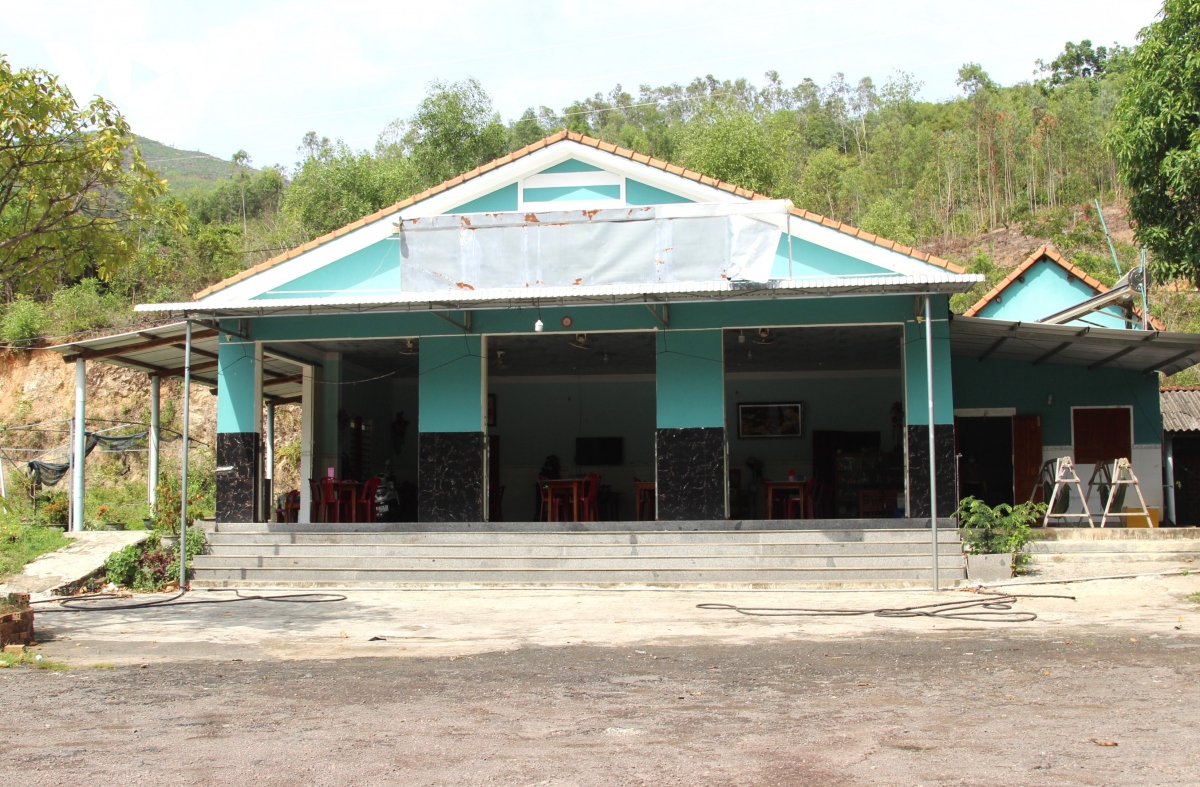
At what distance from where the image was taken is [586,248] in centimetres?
1259

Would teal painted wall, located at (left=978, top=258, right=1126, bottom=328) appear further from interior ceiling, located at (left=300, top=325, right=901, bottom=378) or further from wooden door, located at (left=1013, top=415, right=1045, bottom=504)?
wooden door, located at (left=1013, top=415, right=1045, bottom=504)

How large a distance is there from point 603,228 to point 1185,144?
6.98 meters

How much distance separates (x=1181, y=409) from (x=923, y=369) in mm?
8994

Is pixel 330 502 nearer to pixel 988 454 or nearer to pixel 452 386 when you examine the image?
pixel 452 386

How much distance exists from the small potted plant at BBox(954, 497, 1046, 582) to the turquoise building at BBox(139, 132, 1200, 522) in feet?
2.41

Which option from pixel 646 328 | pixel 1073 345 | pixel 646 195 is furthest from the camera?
pixel 1073 345

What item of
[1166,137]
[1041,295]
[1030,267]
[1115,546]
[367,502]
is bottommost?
[1115,546]

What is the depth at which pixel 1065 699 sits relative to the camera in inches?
221

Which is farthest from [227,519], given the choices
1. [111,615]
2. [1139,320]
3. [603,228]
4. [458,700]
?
[1139,320]

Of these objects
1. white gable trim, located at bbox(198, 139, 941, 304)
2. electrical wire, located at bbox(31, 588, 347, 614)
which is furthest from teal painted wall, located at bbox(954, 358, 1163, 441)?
electrical wire, located at bbox(31, 588, 347, 614)

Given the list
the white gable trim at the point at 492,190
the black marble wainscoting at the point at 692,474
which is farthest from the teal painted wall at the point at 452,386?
the black marble wainscoting at the point at 692,474

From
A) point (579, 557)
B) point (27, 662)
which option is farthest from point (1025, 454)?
point (27, 662)

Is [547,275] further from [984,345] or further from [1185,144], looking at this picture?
[1185,144]

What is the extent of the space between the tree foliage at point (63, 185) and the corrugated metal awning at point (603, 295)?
1.64 meters
